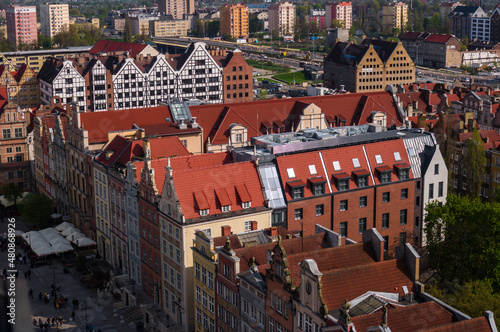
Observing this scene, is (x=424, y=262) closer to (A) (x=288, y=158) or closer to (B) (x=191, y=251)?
(A) (x=288, y=158)

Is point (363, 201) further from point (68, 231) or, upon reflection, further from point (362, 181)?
point (68, 231)

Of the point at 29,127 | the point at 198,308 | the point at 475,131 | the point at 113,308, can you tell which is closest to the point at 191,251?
the point at 198,308

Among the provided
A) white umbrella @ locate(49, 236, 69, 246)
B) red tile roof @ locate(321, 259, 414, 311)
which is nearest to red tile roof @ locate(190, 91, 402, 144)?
white umbrella @ locate(49, 236, 69, 246)

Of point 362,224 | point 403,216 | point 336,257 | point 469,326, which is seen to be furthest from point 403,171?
point 469,326

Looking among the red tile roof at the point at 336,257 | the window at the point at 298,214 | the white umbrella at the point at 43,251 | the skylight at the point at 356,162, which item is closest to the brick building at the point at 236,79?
the white umbrella at the point at 43,251

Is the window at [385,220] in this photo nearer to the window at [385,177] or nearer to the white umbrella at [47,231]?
the window at [385,177]
